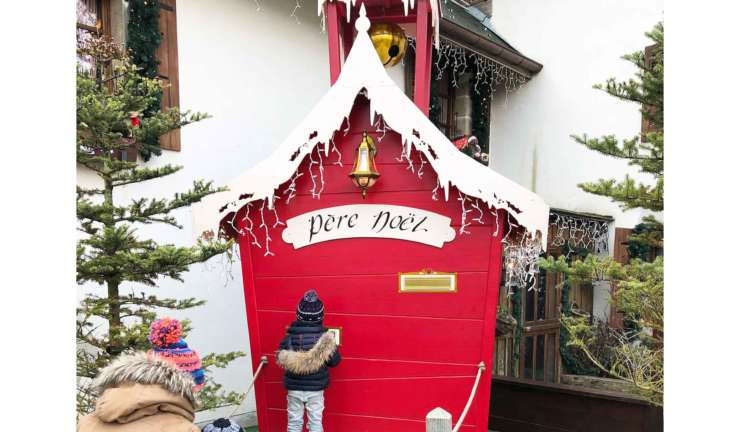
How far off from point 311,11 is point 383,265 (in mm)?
4851

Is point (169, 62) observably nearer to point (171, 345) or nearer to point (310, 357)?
point (310, 357)

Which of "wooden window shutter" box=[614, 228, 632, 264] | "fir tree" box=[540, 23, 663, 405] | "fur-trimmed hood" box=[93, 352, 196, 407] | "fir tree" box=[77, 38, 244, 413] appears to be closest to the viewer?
"fur-trimmed hood" box=[93, 352, 196, 407]

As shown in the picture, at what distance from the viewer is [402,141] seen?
356 centimetres

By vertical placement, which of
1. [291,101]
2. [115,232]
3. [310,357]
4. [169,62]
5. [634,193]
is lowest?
[310,357]

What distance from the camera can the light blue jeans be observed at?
367 centimetres

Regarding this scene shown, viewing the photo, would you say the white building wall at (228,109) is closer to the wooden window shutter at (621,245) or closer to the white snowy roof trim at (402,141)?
the white snowy roof trim at (402,141)

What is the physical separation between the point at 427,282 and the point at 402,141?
38.8 inches

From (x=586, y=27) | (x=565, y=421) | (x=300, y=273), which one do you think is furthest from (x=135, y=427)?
(x=586, y=27)

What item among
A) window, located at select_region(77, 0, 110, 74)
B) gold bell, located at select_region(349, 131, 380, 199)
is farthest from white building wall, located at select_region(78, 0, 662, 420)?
gold bell, located at select_region(349, 131, 380, 199)

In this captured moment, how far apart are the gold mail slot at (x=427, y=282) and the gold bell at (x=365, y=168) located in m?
0.69

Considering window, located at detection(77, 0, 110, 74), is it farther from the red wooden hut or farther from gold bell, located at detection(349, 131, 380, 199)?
gold bell, located at detection(349, 131, 380, 199)

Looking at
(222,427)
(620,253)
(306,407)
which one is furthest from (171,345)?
(620,253)

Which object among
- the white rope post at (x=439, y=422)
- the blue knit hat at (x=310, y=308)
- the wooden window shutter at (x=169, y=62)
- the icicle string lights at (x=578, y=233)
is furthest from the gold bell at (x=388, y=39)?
the icicle string lights at (x=578, y=233)

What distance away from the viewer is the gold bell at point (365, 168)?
3.61m
